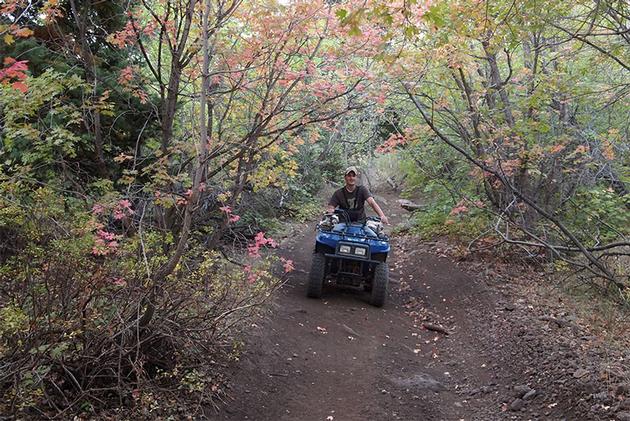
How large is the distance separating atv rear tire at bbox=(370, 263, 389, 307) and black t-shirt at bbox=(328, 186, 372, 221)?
3.27 feet

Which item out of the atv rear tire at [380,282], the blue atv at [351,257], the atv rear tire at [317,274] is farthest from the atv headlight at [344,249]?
the atv rear tire at [380,282]

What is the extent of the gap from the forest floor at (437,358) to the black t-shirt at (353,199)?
4.35 ft

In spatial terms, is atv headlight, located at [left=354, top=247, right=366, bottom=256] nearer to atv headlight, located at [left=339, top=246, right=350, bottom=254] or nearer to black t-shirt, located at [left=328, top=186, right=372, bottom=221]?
atv headlight, located at [left=339, top=246, right=350, bottom=254]

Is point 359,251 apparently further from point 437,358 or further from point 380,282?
point 437,358

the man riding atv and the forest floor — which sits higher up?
the man riding atv

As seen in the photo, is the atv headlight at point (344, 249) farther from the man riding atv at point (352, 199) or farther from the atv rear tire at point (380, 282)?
the man riding atv at point (352, 199)

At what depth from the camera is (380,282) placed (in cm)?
756

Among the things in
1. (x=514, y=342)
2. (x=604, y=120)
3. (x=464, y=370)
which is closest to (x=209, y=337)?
(x=464, y=370)

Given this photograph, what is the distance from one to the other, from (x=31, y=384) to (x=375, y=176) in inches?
935

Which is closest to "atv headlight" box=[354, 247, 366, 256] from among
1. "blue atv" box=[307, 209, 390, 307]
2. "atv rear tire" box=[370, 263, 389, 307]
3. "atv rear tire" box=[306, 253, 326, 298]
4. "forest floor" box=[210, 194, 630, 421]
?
"blue atv" box=[307, 209, 390, 307]

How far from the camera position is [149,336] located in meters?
4.13

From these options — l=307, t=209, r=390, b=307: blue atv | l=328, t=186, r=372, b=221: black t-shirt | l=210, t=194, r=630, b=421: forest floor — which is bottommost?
l=210, t=194, r=630, b=421: forest floor

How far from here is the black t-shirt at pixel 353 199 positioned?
26.7 feet

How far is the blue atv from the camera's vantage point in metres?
7.37
